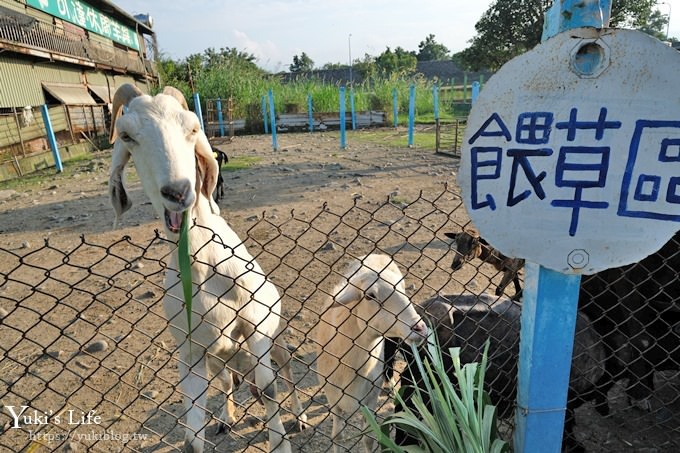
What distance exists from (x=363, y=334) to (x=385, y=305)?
274mm

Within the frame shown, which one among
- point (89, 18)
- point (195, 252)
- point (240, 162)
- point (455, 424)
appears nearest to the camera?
point (455, 424)

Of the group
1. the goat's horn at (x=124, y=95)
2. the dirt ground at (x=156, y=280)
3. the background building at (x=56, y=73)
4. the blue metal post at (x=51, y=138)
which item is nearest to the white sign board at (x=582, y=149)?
the dirt ground at (x=156, y=280)

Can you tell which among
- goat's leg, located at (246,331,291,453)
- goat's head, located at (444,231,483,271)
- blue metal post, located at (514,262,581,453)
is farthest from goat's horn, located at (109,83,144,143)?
goat's head, located at (444,231,483,271)

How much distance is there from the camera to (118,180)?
2.57 metres

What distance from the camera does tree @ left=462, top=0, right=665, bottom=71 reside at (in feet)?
88.2

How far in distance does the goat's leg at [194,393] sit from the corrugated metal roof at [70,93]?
17.2 meters

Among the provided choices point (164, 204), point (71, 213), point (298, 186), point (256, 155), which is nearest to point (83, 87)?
point (256, 155)

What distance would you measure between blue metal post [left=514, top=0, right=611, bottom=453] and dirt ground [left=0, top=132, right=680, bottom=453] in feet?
1.95

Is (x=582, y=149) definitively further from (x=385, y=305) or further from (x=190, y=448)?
(x=190, y=448)

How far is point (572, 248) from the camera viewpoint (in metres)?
1.48

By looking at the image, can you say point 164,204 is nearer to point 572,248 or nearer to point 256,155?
point 572,248

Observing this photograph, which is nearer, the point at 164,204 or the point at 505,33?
the point at 164,204

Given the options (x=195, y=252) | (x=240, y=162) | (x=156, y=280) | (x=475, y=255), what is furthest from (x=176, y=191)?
(x=240, y=162)

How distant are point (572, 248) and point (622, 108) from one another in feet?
1.49
